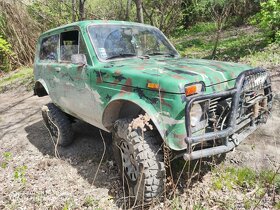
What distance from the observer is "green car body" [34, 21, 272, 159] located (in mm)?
2508

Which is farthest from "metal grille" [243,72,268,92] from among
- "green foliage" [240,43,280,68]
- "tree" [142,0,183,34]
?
"tree" [142,0,183,34]

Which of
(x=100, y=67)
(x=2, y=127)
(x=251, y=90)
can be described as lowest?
(x=2, y=127)

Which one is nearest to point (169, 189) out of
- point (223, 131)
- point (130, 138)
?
point (130, 138)

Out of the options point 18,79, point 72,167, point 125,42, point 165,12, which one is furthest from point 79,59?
point 18,79

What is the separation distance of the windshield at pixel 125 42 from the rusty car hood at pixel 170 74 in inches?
9.1

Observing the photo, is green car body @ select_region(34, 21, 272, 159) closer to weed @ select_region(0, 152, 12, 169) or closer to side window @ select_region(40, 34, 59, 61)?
side window @ select_region(40, 34, 59, 61)

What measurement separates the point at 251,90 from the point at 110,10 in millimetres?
10871

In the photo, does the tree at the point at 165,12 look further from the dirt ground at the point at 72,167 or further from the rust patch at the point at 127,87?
the rust patch at the point at 127,87

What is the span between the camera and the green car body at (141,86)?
2.51 m

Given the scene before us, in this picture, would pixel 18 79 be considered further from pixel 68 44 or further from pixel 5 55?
pixel 68 44

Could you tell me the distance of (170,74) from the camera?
2670 millimetres

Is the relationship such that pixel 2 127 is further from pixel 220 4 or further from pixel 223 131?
pixel 220 4

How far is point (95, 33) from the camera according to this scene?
355 cm

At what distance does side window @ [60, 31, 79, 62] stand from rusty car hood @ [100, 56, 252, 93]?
75 centimetres
